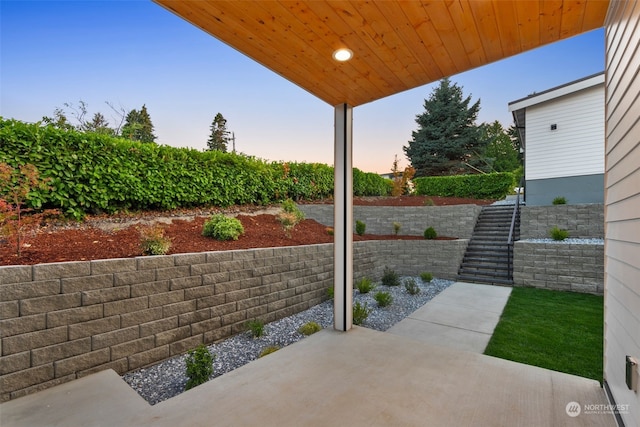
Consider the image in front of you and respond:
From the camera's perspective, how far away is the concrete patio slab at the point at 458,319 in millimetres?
3246

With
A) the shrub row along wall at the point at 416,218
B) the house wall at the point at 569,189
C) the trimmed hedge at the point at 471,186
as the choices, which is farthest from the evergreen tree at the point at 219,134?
the house wall at the point at 569,189

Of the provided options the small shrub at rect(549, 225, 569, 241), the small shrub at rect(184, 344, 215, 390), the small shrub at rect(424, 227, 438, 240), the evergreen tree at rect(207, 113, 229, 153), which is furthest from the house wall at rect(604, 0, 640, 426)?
the evergreen tree at rect(207, 113, 229, 153)

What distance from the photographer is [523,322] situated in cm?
375

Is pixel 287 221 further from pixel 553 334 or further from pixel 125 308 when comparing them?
pixel 553 334

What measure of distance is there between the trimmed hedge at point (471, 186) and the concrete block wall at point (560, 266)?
672cm

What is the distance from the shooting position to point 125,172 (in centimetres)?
381

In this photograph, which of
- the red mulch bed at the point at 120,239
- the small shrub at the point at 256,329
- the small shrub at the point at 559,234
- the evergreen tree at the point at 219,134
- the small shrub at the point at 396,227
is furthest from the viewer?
the evergreen tree at the point at 219,134

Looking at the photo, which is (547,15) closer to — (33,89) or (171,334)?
(171,334)

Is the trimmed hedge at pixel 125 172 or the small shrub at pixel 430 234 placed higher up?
the trimmed hedge at pixel 125 172

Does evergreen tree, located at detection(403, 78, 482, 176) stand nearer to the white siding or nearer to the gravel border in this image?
the white siding

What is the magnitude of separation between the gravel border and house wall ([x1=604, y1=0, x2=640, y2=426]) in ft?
7.53

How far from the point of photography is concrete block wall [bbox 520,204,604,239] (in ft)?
21.0

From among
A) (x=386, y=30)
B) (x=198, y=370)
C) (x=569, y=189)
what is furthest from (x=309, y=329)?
(x=569, y=189)

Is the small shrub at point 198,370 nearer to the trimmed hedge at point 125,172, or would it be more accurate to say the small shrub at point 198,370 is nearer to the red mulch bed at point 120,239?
the red mulch bed at point 120,239
